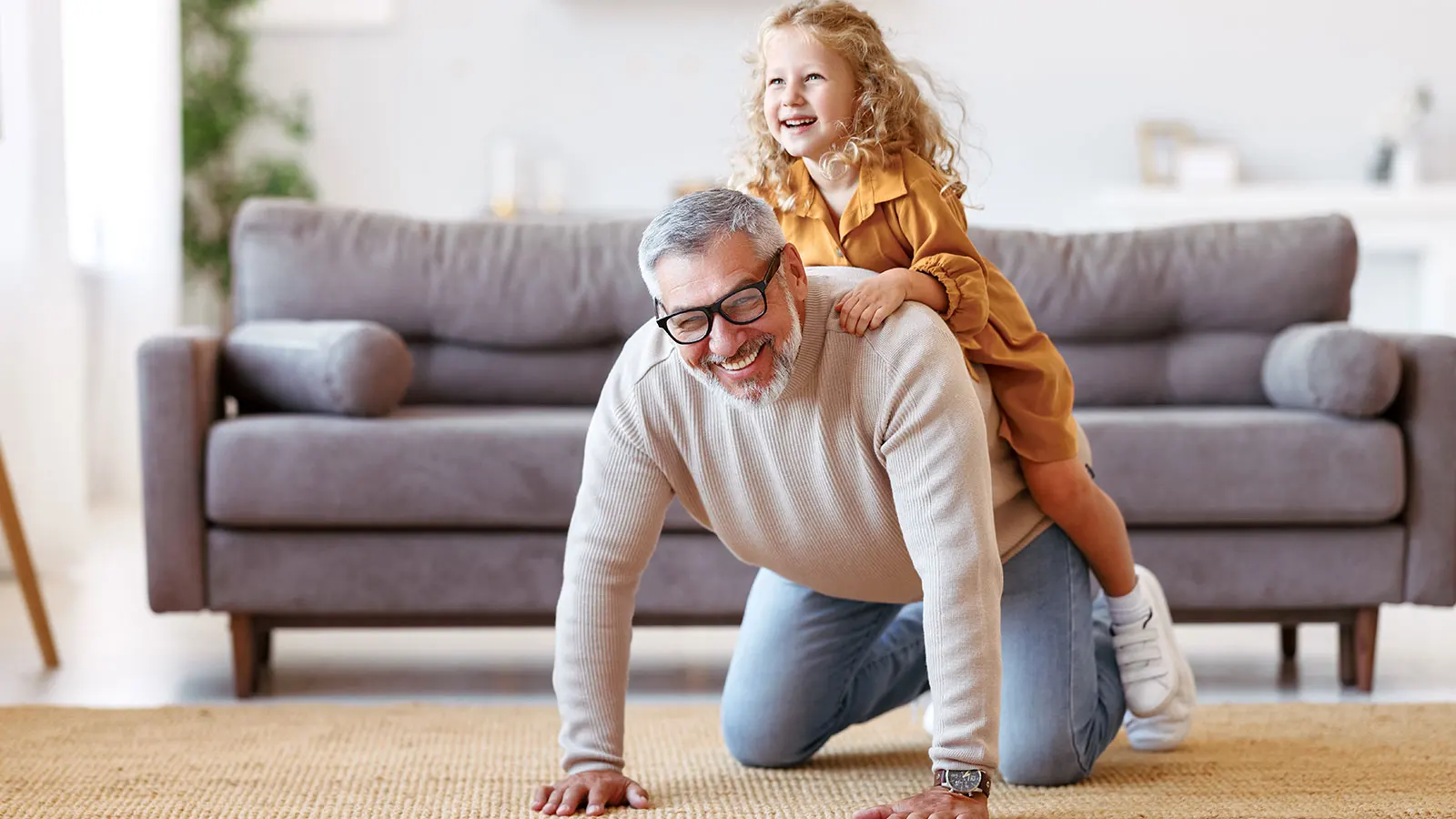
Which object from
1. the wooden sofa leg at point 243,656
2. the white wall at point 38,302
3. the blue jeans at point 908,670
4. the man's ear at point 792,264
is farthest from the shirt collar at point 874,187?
the white wall at point 38,302

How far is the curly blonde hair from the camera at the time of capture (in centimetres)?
183

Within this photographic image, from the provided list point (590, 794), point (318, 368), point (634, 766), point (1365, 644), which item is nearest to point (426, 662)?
point (318, 368)

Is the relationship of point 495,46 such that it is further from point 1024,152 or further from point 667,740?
point 667,740

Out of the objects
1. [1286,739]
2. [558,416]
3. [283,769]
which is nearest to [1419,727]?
[1286,739]

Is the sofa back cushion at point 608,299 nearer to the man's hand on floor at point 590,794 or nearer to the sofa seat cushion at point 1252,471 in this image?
the sofa seat cushion at point 1252,471

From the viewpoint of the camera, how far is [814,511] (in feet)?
5.52

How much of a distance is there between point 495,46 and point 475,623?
412cm

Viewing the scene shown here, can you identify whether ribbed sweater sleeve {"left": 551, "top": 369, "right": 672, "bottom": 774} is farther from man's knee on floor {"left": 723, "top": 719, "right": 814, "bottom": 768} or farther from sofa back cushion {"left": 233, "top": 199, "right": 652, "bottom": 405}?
sofa back cushion {"left": 233, "top": 199, "right": 652, "bottom": 405}

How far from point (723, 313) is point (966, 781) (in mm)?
560

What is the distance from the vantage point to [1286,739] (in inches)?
85.7

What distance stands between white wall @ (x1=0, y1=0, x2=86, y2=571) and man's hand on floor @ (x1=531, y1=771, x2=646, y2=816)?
2.63m

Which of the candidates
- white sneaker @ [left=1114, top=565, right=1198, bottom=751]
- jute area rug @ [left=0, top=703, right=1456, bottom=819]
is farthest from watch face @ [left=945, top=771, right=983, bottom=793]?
white sneaker @ [left=1114, top=565, right=1198, bottom=751]

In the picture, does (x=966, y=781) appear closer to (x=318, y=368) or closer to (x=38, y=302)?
(x=318, y=368)

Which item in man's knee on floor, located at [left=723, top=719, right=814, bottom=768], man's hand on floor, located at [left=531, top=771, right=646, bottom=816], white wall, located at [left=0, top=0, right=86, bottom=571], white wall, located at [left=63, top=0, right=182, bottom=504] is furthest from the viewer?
white wall, located at [left=63, top=0, right=182, bottom=504]
